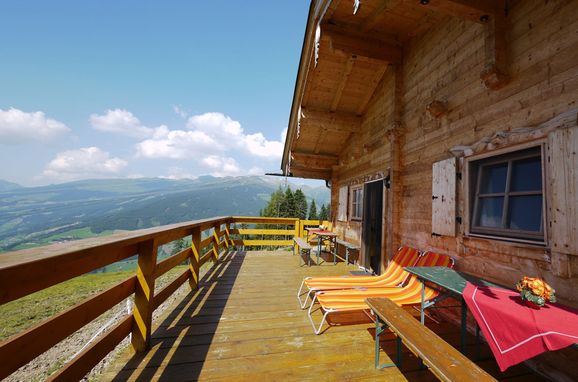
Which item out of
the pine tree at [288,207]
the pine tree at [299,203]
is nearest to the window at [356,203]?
the pine tree at [288,207]

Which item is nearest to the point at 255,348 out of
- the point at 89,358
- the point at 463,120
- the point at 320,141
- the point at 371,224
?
the point at 89,358

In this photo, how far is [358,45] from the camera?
196 inches

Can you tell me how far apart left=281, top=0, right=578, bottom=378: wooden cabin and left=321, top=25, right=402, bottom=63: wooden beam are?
0.03 meters

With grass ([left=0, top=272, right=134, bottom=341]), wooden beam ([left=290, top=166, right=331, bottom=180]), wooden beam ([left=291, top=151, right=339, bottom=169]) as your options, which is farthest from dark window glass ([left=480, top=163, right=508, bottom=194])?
grass ([left=0, top=272, right=134, bottom=341])

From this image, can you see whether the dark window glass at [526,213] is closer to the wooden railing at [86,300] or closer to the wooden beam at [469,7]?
the wooden beam at [469,7]

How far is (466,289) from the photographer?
7.75 feet

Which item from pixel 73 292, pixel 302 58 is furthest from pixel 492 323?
pixel 73 292

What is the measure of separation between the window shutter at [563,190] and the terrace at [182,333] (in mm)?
1357

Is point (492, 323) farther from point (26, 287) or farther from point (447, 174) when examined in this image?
point (26, 287)

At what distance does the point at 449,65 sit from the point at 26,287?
5.39 m

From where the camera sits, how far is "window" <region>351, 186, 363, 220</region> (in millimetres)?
7129

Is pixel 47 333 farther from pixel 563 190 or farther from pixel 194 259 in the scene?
pixel 563 190

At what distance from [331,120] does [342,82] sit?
3.66 ft

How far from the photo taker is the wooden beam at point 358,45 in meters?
4.81
